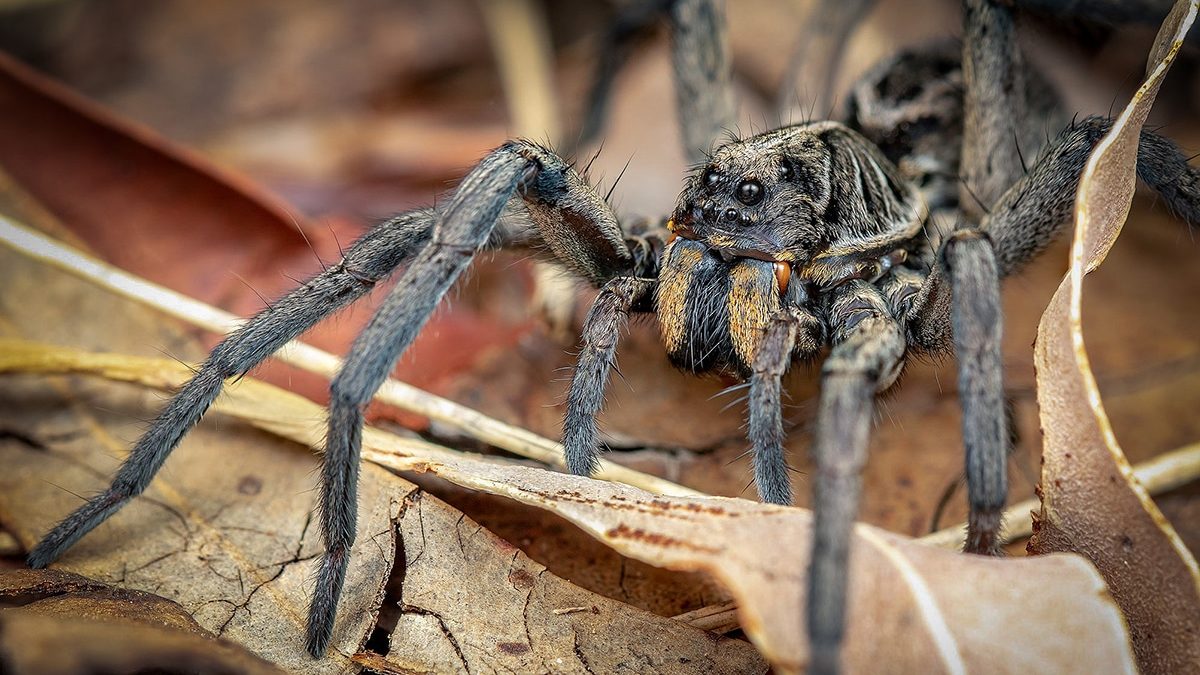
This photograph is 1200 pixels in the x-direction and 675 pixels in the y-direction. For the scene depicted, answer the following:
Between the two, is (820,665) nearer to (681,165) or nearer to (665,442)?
(665,442)

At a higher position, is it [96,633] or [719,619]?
[719,619]

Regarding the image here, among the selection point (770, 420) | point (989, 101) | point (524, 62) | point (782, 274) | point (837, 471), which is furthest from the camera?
point (524, 62)

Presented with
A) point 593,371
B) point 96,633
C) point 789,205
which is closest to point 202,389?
point 96,633

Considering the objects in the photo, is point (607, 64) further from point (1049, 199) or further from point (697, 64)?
point (1049, 199)

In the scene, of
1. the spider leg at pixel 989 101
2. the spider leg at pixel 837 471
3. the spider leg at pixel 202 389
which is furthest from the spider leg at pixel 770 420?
the spider leg at pixel 989 101

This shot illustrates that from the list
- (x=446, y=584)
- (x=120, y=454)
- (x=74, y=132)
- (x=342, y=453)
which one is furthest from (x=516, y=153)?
(x=74, y=132)

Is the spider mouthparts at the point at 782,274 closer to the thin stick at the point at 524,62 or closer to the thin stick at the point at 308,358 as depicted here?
the thin stick at the point at 308,358
